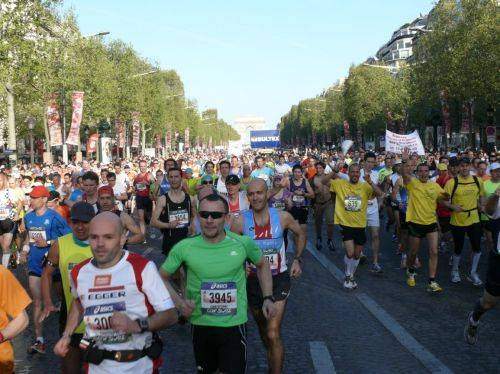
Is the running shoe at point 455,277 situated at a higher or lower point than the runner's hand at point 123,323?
lower

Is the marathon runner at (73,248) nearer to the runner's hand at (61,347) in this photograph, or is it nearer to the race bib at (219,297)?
the race bib at (219,297)

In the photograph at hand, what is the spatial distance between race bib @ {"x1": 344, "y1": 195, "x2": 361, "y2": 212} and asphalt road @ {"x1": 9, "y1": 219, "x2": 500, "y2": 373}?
114cm

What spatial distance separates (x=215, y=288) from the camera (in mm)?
4539

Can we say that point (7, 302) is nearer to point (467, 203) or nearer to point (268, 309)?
point (268, 309)

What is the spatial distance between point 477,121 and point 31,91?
128ft

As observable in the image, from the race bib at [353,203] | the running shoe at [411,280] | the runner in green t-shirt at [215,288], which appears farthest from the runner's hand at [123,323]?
the running shoe at [411,280]

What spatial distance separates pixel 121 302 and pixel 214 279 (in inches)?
38.8

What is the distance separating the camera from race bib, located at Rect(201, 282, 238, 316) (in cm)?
454

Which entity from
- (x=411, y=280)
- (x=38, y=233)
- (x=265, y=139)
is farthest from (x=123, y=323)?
(x=265, y=139)

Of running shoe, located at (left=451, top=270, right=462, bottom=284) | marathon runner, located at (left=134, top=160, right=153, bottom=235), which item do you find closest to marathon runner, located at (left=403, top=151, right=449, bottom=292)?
running shoe, located at (left=451, top=270, right=462, bottom=284)

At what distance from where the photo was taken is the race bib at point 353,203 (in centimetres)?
1014

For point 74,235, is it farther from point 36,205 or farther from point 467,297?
point 467,297

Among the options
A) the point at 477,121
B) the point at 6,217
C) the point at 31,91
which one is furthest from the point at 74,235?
the point at 477,121

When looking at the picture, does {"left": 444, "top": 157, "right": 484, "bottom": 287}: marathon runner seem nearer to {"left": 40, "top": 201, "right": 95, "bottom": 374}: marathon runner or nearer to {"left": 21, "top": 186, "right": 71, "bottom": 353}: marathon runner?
{"left": 21, "top": 186, "right": 71, "bottom": 353}: marathon runner
